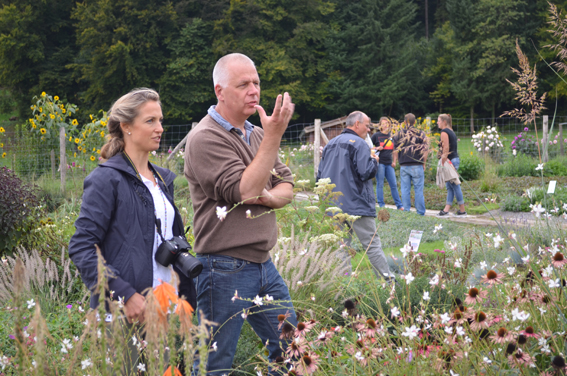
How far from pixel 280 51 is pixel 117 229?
32596 mm

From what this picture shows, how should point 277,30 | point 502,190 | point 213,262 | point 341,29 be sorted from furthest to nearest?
point 341,29 → point 277,30 → point 502,190 → point 213,262

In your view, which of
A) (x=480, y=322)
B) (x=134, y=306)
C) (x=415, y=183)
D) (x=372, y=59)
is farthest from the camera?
(x=372, y=59)

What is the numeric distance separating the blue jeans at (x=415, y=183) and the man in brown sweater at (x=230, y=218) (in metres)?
7.48

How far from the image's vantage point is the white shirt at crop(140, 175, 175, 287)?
2465 mm

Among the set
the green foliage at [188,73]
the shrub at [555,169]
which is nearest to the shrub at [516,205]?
the shrub at [555,169]

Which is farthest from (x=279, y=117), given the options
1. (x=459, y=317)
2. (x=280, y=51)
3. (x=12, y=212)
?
(x=280, y=51)

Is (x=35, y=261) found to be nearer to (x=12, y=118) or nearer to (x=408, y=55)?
(x=12, y=118)

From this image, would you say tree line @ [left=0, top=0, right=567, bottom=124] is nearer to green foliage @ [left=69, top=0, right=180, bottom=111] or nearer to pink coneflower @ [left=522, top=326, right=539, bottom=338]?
green foliage @ [left=69, top=0, right=180, bottom=111]

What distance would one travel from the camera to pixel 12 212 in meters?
4.77

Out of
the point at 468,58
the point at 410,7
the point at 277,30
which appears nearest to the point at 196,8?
the point at 277,30

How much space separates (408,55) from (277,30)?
10.3 metres

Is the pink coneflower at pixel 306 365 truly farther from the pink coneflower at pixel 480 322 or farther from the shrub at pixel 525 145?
the shrub at pixel 525 145

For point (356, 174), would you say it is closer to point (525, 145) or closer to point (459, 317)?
point (459, 317)

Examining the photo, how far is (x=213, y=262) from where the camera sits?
2.44 metres
